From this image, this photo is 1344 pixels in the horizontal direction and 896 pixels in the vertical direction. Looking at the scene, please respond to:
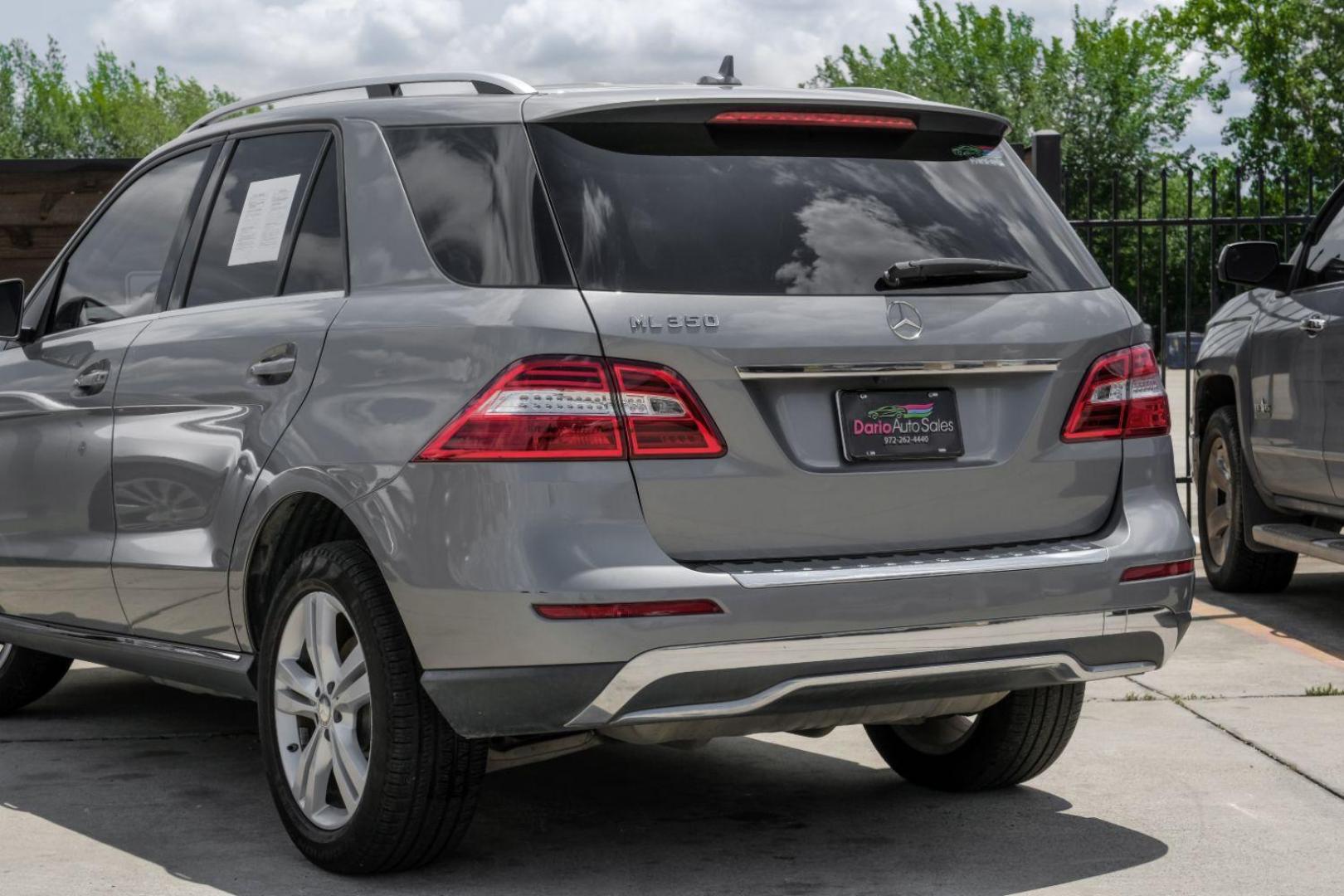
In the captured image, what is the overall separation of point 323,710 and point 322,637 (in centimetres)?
17

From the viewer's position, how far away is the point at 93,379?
5383 mm

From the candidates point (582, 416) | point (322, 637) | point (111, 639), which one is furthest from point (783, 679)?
point (111, 639)

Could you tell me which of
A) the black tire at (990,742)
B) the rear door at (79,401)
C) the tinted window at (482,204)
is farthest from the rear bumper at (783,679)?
the rear door at (79,401)

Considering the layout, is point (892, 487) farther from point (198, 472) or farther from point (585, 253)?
point (198, 472)

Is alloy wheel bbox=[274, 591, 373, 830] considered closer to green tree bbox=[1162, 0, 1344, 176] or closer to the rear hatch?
the rear hatch

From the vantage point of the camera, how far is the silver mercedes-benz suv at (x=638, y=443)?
12.8 feet

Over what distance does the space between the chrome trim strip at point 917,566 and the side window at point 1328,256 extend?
4039 millimetres

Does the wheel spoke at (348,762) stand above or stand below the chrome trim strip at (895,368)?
below

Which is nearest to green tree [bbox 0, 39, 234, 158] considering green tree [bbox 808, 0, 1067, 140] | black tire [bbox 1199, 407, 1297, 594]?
green tree [bbox 808, 0, 1067, 140]

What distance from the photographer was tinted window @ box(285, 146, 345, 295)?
459 centimetres

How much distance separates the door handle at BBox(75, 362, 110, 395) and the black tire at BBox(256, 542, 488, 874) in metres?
Answer: 1.27

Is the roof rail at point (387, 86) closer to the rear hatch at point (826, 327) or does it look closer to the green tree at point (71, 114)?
the rear hatch at point (826, 327)

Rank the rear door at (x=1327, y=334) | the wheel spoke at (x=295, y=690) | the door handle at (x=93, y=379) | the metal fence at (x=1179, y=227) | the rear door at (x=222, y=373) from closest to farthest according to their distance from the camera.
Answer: the wheel spoke at (x=295, y=690) < the rear door at (x=222, y=373) < the door handle at (x=93, y=379) < the rear door at (x=1327, y=334) < the metal fence at (x=1179, y=227)

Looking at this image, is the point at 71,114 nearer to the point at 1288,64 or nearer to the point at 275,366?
the point at 1288,64
